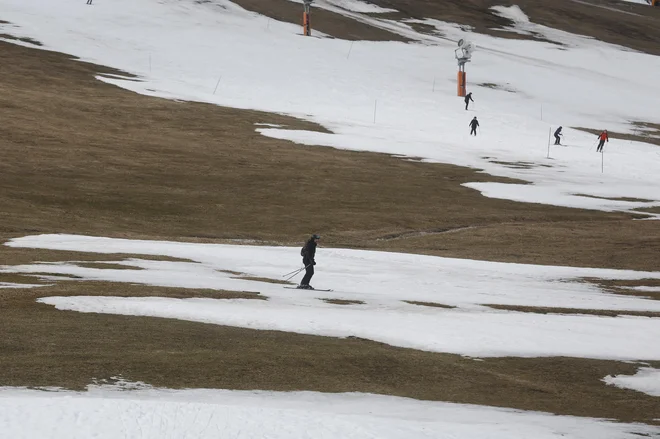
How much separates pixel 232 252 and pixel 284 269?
3736 millimetres

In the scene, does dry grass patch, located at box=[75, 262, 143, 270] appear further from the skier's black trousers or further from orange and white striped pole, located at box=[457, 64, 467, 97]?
orange and white striped pole, located at box=[457, 64, 467, 97]

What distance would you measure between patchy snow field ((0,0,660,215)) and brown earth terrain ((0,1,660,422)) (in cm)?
562

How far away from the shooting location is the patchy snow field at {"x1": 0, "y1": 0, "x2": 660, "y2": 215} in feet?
254

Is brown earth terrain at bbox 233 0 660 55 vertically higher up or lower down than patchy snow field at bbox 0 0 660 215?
higher up

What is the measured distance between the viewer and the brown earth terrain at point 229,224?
19.0 m

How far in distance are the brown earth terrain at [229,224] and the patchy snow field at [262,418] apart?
2.79ft

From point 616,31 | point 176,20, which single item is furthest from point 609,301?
point 616,31

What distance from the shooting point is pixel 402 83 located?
364 ft

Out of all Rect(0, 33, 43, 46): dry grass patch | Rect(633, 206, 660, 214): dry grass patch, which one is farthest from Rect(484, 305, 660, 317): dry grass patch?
Rect(0, 33, 43, 46): dry grass patch

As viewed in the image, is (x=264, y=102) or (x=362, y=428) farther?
(x=264, y=102)

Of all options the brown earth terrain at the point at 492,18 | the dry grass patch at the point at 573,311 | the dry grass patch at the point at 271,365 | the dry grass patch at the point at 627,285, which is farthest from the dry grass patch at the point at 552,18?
Result: the dry grass patch at the point at 271,365

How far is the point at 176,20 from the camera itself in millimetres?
128125

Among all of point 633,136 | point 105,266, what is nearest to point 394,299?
point 105,266

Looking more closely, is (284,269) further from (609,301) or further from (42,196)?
(42,196)
